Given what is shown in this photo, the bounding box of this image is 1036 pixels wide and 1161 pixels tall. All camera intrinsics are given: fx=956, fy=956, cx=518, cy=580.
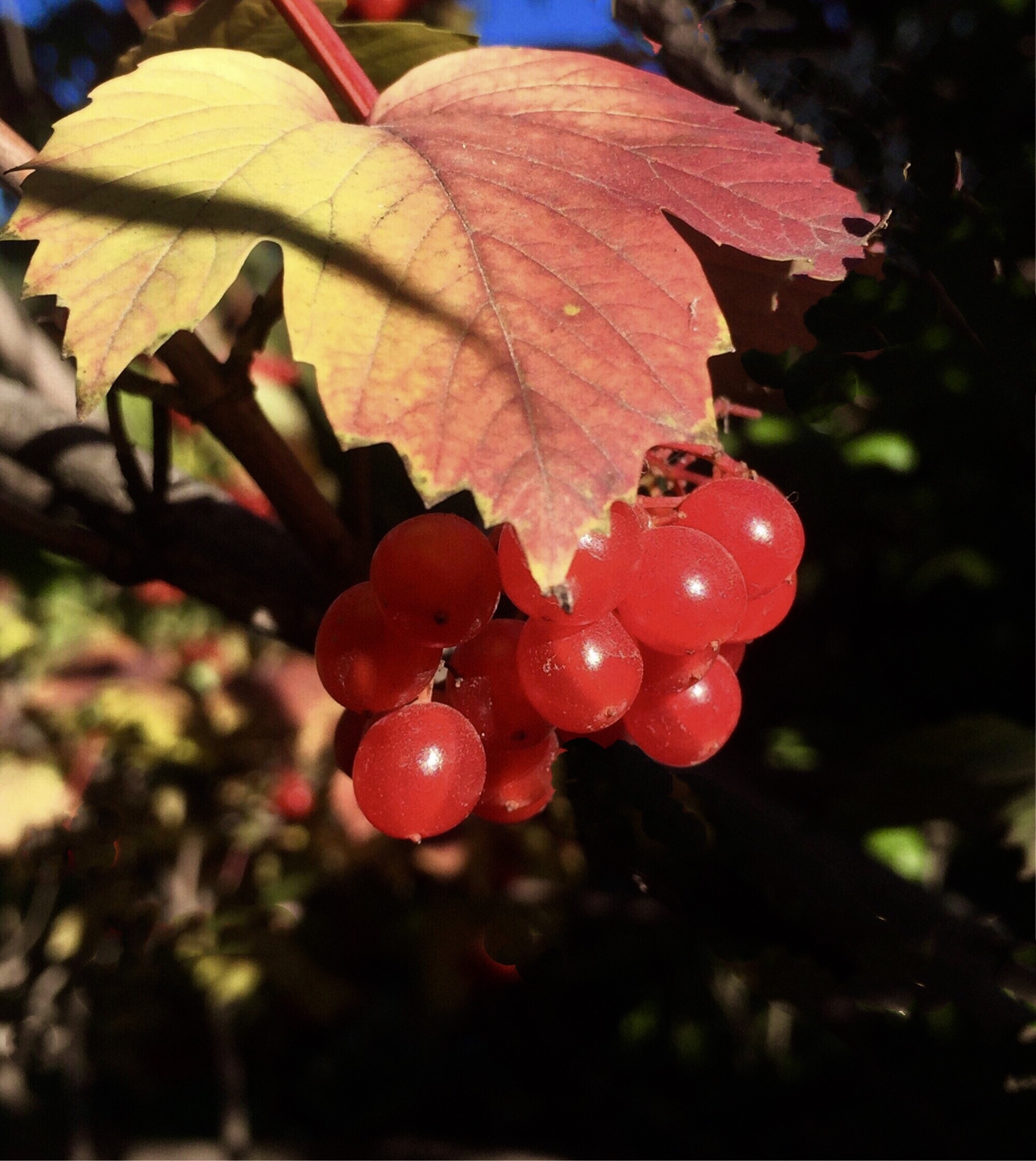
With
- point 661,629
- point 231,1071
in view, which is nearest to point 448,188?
point 661,629

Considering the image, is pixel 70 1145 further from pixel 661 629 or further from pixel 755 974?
pixel 661 629

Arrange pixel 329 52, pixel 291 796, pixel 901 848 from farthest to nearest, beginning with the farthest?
pixel 291 796 < pixel 901 848 < pixel 329 52

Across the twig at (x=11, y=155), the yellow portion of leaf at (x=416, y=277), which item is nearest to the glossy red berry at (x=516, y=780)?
the yellow portion of leaf at (x=416, y=277)

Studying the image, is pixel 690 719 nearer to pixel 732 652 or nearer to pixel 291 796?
pixel 732 652

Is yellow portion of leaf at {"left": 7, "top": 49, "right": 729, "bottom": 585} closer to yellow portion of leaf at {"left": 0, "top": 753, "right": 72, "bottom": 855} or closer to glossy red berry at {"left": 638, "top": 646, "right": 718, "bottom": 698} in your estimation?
glossy red berry at {"left": 638, "top": 646, "right": 718, "bottom": 698}

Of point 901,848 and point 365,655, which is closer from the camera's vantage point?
point 365,655

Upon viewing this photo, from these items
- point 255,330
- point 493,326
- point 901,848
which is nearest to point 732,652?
point 493,326

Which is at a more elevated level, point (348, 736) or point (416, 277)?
point (416, 277)

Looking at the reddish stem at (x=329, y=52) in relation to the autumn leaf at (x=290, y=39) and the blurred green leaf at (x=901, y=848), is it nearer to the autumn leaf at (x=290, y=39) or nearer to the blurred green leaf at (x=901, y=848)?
the autumn leaf at (x=290, y=39)
